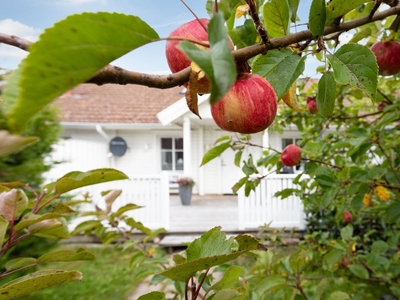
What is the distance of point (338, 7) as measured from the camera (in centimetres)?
56

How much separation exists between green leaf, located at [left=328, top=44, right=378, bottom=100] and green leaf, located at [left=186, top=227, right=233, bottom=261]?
34 centimetres

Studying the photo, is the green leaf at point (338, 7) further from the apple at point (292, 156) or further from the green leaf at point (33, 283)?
the apple at point (292, 156)

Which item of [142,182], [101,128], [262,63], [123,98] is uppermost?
[123,98]

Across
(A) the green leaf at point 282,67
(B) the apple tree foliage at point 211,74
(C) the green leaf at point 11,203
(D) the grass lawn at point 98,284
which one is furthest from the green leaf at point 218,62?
(D) the grass lawn at point 98,284

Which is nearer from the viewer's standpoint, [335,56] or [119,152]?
[335,56]

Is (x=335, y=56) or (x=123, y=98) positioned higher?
(x=123, y=98)

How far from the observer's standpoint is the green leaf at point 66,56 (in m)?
0.23

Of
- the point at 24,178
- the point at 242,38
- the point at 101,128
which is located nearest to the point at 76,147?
the point at 101,128

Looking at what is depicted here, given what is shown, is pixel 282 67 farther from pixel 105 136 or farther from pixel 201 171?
pixel 201 171

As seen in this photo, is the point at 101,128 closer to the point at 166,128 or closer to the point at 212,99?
the point at 166,128

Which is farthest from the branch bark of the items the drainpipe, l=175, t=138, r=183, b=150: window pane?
l=175, t=138, r=183, b=150: window pane

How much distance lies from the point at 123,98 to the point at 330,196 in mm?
8744

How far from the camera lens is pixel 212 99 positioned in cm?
26

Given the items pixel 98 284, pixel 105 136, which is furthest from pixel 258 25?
pixel 105 136
